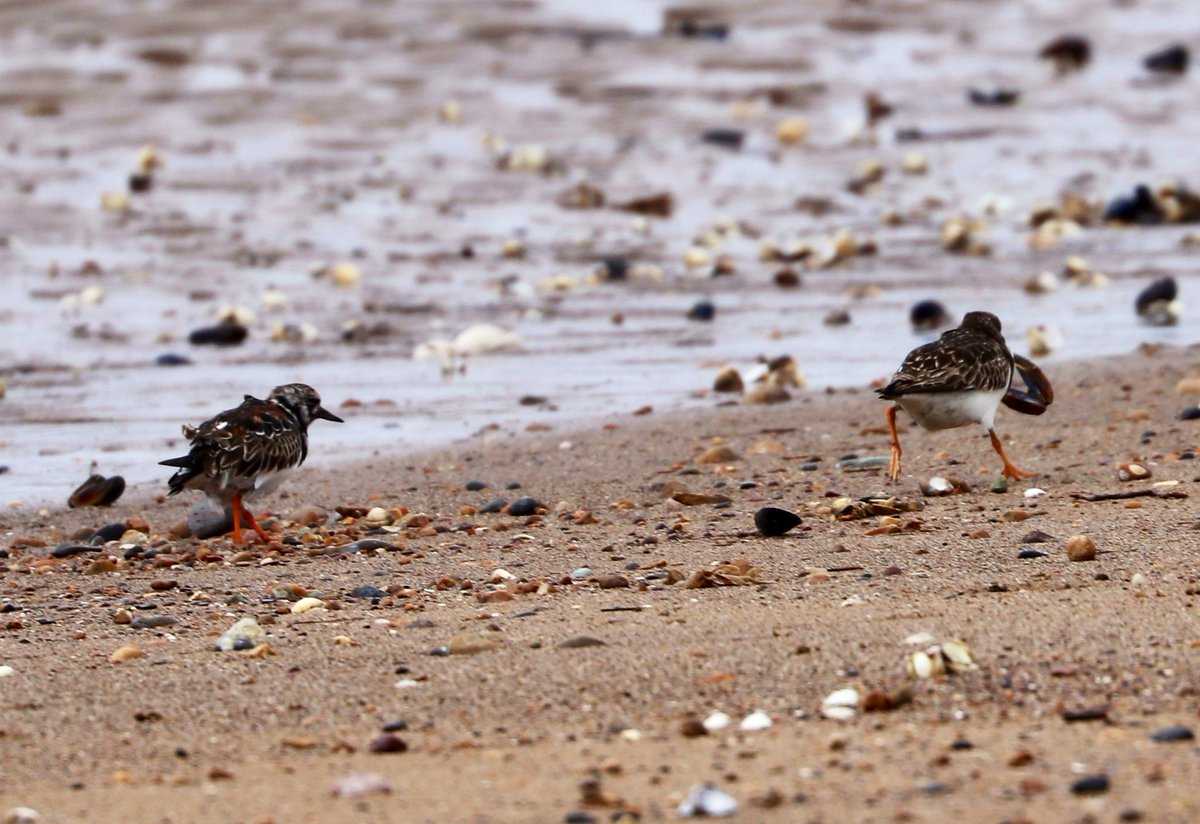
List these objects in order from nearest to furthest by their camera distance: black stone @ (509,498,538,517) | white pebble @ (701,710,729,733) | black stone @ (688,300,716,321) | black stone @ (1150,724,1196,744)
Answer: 1. black stone @ (1150,724,1196,744)
2. white pebble @ (701,710,729,733)
3. black stone @ (509,498,538,517)
4. black stone @ (688,300,716,321)

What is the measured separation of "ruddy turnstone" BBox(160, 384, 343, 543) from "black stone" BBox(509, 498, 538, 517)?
0.89 meters

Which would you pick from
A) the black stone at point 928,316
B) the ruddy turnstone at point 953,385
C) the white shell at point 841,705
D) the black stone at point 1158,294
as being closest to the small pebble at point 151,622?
the white shell at point 841,705

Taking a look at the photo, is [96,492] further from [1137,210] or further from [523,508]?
[1137,210]

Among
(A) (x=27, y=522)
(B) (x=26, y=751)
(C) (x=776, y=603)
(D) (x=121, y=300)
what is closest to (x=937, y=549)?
(C) (x=776, y=603)

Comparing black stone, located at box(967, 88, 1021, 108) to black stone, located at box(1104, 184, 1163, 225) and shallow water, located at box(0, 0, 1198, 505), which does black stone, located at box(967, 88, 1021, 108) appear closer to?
shallow water, located at box(0, 0, 1198, 505)

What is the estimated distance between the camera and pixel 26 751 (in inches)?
186

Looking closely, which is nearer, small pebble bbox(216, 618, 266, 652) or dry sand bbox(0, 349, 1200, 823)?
dry sand bbox(0, 349, 1200, 823)

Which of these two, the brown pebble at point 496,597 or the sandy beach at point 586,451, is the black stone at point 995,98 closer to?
the sandy beach at point 586,451

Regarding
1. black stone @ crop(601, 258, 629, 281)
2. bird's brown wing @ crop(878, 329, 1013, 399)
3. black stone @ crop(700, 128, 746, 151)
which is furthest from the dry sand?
black stone @ crop(700, 128, 746, 151)

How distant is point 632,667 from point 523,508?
2.70 m

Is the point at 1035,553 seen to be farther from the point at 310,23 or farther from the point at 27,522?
the point at 310,23

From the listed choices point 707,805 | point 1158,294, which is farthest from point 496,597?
point 1158,294

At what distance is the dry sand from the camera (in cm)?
425

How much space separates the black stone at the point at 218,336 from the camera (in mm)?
11914
